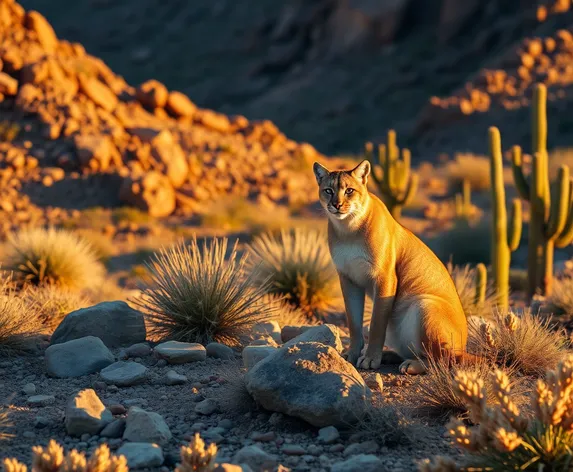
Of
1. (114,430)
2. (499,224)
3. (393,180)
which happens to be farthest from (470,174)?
(114,430)

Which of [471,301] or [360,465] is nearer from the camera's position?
[360,465]

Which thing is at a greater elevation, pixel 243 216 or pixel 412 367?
pixel 243 216

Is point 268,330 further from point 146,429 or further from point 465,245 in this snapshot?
A: point 465,245

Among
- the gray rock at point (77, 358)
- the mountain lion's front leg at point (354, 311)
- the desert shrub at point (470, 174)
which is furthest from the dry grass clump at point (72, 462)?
the desert shrub at point (470, 174)

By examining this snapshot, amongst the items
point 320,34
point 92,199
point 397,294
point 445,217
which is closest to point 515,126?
point 445,217

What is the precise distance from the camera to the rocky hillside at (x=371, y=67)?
36.1 meters

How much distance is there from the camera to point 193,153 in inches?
958

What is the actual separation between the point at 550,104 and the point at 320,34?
15.6 m

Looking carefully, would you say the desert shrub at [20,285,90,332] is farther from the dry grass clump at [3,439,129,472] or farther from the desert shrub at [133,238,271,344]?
the dry grass clump at [3,439,129,472]

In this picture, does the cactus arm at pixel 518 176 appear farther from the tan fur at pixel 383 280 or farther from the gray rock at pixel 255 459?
the gray rock at pixel 255 459

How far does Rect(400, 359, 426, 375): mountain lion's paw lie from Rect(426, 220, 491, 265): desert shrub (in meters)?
11.4

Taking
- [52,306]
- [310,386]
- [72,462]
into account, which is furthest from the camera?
[52,306]

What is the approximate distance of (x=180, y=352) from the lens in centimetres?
777

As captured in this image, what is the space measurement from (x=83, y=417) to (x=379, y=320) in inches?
108
